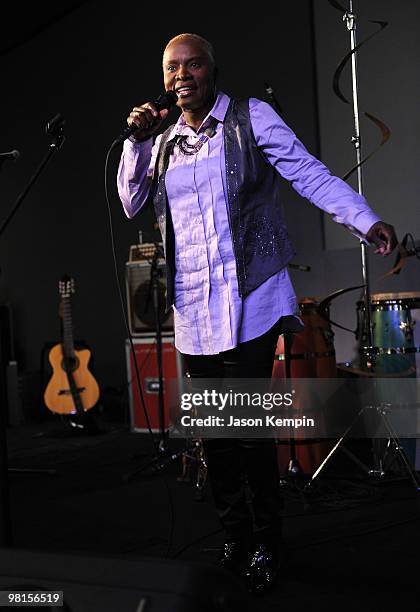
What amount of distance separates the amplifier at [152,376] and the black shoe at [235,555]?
8.44ft

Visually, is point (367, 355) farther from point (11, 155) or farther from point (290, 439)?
point (11, 155)

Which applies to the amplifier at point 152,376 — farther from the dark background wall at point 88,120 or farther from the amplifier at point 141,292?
the dark background wall at point 88,120

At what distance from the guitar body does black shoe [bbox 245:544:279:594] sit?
3.25 m

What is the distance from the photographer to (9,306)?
610cm

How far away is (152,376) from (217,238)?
2.97 metres

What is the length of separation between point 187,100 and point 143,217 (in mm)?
3647

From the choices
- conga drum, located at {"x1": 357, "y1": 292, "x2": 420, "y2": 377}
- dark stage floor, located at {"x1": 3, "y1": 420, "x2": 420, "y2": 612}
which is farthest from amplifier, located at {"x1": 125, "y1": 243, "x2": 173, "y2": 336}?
conga drum, located at {"x1": 357, "y1": 292, "x2": 420, "y2": 377}

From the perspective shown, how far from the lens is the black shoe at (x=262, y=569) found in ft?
5.65

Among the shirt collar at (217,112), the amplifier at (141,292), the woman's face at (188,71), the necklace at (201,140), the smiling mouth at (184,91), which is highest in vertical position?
the woman's face at (188,71)

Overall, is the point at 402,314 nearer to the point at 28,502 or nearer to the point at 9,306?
the point at 28,502

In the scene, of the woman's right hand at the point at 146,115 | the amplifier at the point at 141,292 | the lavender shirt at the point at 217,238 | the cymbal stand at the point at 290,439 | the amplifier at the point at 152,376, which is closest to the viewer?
the woman's right hand at the point at 146,115

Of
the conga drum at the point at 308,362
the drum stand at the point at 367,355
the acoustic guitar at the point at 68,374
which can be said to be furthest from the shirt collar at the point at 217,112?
the acoustic guitar at the point at 68,374

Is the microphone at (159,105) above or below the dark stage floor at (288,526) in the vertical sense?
above

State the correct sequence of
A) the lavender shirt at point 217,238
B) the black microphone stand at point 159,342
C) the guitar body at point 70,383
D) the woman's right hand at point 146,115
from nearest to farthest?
the woman's right hand at point 146,115 < the lavender shirt at point 217,238 < the black microphone stand at point 159,342 < the guitar body at point 70,383
